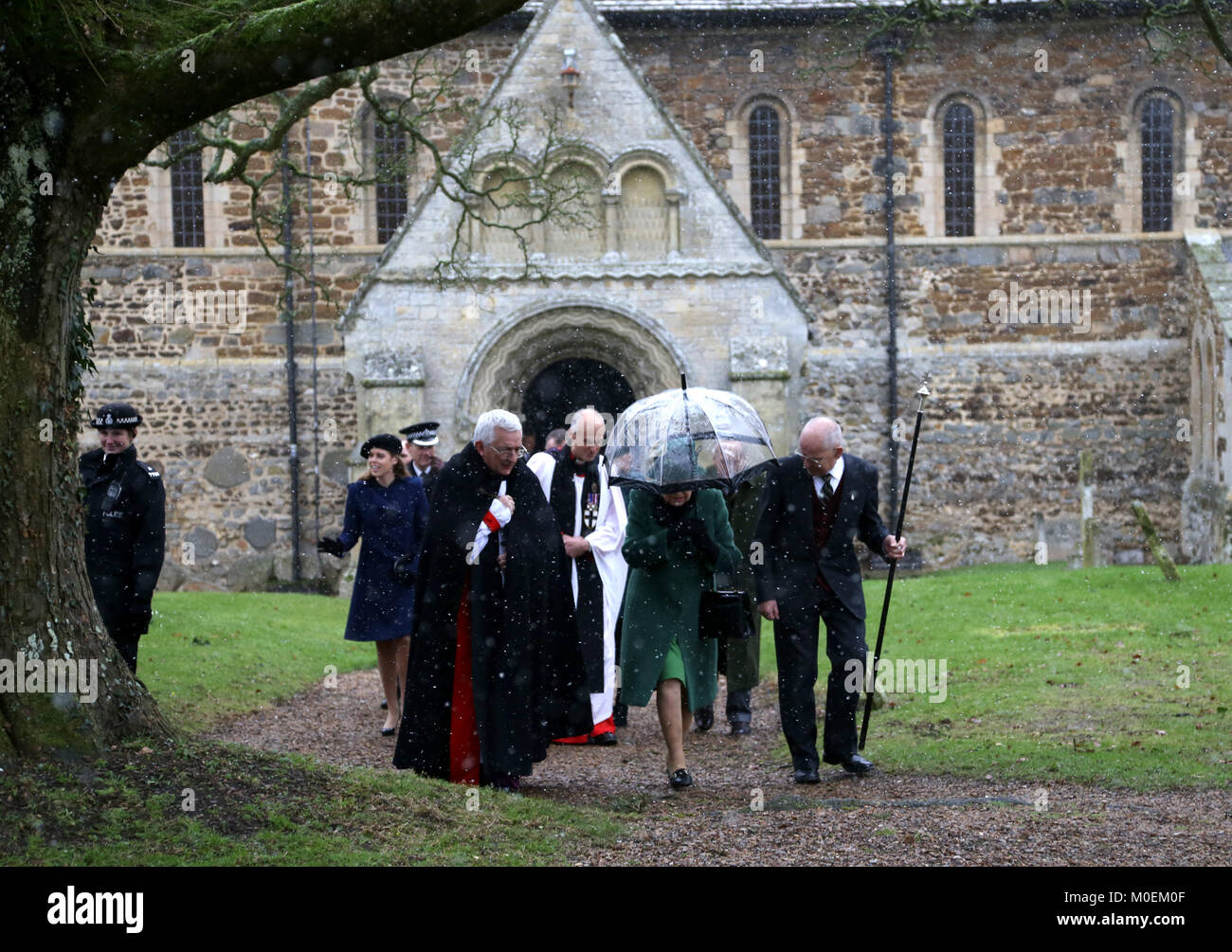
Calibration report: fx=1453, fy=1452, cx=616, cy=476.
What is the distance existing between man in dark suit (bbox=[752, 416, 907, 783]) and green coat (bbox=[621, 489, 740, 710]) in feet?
1.06

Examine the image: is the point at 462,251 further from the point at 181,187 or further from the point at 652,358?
the point at 181,187

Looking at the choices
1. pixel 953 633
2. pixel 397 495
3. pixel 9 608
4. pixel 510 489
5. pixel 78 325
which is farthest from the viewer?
pixel 953 633

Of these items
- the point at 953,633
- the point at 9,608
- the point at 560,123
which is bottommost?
the point at 953,633

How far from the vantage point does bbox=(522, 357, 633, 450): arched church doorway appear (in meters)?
21.3

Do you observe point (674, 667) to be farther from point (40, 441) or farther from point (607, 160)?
point (607, 160)

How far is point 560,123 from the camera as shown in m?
18.5

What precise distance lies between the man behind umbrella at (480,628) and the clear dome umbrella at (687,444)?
800 millimetres

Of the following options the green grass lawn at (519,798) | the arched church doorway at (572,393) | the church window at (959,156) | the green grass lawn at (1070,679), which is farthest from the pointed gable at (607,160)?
the church window at (959,156)

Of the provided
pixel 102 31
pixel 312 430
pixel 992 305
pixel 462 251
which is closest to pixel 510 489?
pixel 102 31

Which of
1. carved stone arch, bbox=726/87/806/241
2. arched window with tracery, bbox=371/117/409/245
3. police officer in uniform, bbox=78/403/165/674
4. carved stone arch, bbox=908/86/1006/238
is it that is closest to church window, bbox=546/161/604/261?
carved stone arch, bbox=726/87/806/241

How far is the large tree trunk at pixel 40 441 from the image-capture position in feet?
21.1

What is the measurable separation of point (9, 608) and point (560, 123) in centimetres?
1323

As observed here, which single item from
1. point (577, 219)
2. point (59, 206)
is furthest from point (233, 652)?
point (59, 206)

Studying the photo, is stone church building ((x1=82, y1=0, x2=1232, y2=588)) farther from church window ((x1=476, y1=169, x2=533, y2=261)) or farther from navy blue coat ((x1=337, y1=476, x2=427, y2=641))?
navy blue coat ((x1=337, y1=476, x2=427, y2=641))
